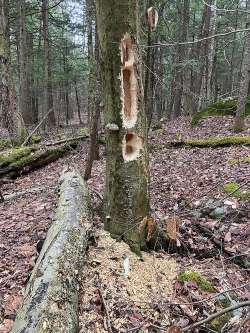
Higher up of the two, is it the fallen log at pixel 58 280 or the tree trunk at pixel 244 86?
the tree trunk at pixel 244 86

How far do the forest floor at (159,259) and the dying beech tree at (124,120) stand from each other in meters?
0.26

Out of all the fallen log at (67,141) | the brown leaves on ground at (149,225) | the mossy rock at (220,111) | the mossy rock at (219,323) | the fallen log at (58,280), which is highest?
the mossy rock at (220,111)

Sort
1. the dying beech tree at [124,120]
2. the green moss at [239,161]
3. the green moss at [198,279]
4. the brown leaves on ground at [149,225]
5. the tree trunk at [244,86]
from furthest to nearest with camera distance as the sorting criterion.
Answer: the tree trunk at [244,86] < the green moss at [239,161] < the dying beech tree at [124,120] < the green moss at [198,279] < the brown leaves on ground at [149,225]

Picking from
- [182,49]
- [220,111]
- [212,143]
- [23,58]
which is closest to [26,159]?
[212,143]

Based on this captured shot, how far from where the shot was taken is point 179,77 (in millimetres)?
19938

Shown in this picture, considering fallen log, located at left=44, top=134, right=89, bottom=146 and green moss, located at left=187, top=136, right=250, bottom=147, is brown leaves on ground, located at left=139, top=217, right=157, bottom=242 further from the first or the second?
fallen log, located at left=44, top=134, right=89, bottom=146

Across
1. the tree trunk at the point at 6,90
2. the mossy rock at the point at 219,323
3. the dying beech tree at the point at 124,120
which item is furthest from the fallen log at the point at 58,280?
the tree trunk at the point at 6,90

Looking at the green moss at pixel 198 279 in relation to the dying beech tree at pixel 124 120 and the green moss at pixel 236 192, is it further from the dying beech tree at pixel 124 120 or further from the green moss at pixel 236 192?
the green moss at pixel 236 192

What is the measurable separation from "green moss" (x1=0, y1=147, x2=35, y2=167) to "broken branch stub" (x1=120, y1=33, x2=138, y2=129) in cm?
576

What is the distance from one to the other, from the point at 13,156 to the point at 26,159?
12.9 inches

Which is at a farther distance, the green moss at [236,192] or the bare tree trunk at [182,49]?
the bare tree trunk at [182,49]

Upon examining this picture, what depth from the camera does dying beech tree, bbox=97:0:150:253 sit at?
11.7 feet

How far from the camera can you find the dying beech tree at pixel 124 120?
357 cm

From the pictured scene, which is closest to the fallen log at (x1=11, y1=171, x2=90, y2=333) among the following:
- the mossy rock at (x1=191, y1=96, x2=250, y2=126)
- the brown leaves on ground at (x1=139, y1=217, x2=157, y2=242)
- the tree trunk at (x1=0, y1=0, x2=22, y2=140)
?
the brown leaves on ground at (x1=139, y1=217, x2=157, y2=242)
